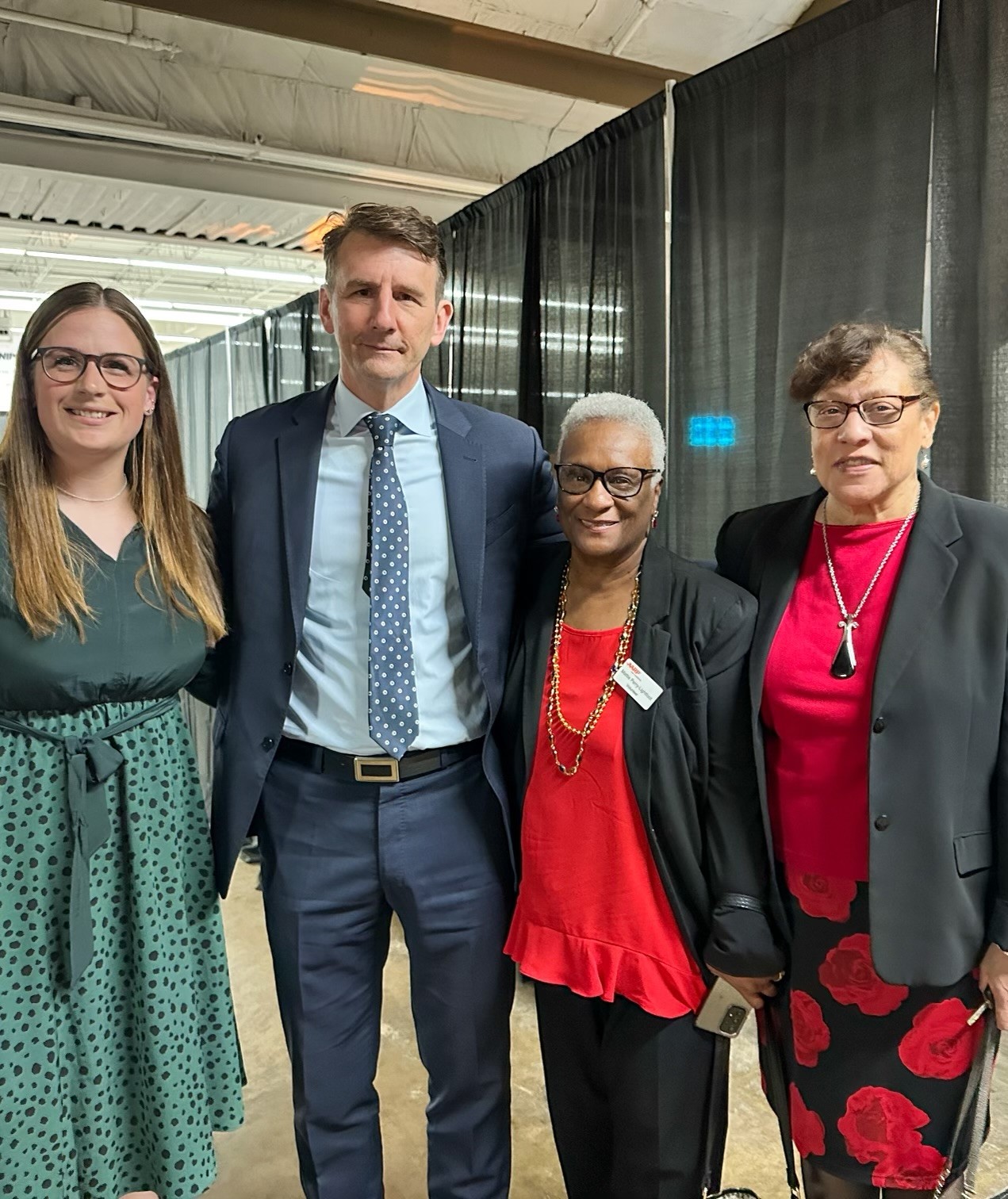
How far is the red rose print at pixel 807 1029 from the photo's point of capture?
5.12ft

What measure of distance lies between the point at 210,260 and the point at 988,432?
465 centimetres

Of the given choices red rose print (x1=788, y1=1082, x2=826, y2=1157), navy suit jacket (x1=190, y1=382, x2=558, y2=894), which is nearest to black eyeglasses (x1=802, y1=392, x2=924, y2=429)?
navy suit jacket (x1=190, y1=382, x2=558, y2=894)

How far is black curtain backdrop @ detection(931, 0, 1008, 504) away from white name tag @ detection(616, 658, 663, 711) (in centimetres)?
99

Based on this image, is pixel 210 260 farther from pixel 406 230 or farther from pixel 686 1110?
pixel 686 1110

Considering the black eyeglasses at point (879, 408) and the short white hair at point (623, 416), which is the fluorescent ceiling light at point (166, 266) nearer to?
the short white hair at point (623, 416)

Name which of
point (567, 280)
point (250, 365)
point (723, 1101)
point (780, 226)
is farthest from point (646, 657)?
point (250, 365)

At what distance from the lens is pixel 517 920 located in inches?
68.1

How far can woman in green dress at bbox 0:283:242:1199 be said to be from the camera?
156 centimetres

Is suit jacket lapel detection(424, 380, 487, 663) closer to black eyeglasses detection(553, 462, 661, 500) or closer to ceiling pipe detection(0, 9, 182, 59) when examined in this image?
black eyeglasses detection(553, 462, 661, 500)

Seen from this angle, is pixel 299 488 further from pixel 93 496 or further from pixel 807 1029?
pixel 807 1029

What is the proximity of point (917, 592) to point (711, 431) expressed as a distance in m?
1.39

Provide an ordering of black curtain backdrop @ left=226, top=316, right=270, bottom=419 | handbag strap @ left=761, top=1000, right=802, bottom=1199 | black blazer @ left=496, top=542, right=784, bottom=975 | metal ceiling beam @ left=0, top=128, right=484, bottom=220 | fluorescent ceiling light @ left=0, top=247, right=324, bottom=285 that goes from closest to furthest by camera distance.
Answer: black blazer @ left=496, top=542, right=784, bottom=975 → handbag strap @ left=761, top=1000, right=802, bottom=1199 → metal ceiling beam @ left=0, top=128, right=484, bottom=220 → fluorescent ceiling light @ left=0, top=247, right=324, bottom=285 → black curtain backdrop @ left=226, top=316, right=270, bottom=419

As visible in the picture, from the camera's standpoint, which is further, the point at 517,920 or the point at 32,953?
the point at 517,920

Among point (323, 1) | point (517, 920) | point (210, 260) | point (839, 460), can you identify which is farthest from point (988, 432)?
point (210, 260)
